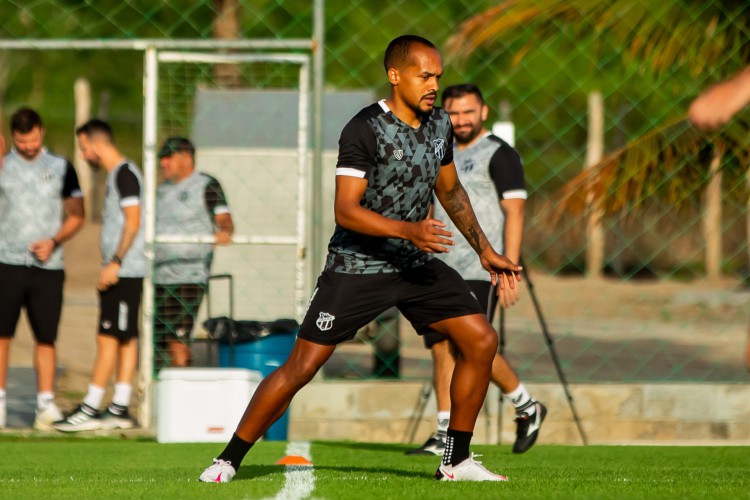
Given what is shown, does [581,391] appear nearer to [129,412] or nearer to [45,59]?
[129,412]

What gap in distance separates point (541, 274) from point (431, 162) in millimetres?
19505

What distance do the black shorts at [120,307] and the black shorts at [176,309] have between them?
0.26 meters

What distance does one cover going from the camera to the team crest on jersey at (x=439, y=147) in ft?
20.2

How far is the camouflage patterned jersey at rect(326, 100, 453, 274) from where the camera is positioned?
5.97m

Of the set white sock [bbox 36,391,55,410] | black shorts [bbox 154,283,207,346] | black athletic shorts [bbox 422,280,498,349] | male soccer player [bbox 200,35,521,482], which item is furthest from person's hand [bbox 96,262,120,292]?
male soccer player [bbox 200,35,521,482]

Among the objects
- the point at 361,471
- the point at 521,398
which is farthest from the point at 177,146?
the point at 361,471

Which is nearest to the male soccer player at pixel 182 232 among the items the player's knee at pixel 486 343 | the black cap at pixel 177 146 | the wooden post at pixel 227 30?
the black cap at pixel 177 146

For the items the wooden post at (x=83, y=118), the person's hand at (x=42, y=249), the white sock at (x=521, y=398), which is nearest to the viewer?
the white sock at (x=521, y=398)

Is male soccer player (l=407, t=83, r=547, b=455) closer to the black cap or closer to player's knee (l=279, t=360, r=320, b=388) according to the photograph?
player's knee (l=279, t=360, r=320, b=388)

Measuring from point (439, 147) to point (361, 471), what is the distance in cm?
182

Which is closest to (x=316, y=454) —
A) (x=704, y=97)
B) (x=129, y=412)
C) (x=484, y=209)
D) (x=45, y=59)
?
(x=484, y=209)

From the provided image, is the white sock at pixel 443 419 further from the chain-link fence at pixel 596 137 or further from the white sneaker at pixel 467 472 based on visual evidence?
the chain-link fence at pixel 596 137

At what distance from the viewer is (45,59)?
110 ft

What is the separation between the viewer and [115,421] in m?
9.98
